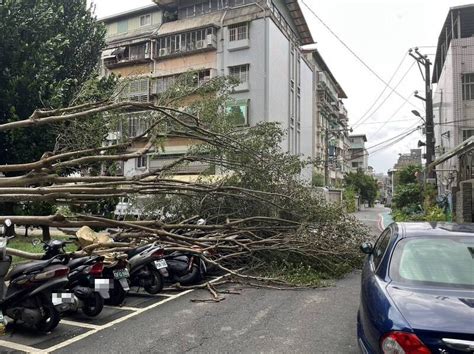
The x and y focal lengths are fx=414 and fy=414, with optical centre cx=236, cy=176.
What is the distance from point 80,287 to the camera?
19.2ft

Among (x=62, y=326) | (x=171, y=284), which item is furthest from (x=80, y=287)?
(x=171, y=284)

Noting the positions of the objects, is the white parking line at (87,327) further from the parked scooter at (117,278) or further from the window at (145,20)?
the window at (145,20)

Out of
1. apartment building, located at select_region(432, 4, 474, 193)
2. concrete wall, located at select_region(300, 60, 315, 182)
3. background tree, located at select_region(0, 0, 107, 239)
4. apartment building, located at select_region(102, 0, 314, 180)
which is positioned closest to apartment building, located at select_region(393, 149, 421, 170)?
concrete wall, located at select_region(300, 60, 315, 182)

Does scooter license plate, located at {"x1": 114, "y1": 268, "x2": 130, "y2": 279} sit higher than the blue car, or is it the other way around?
the blue car

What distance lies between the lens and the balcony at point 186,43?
30812mm

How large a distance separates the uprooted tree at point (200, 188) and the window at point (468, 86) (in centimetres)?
1637

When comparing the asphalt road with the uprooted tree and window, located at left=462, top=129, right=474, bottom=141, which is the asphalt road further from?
window, located at left=462, top=129, right=474, bottom=141

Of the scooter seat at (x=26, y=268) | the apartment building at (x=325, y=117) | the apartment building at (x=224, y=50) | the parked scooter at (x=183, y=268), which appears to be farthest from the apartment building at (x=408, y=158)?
the scooter seat at (x=26, y=268)

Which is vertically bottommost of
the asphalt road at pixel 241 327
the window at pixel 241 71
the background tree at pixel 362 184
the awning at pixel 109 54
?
the asphalt road at pixel 241 327

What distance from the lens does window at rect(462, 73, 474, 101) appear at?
2336 cm

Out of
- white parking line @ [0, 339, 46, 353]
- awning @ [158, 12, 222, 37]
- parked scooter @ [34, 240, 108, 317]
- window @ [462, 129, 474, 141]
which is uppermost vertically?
awning @ [158, 12, 222, 37]

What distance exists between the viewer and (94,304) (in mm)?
5875

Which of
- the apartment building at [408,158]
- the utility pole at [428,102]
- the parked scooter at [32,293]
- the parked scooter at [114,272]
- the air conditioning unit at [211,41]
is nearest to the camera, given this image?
the parked scooter at [32,293]

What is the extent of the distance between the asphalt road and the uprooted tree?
151cm
